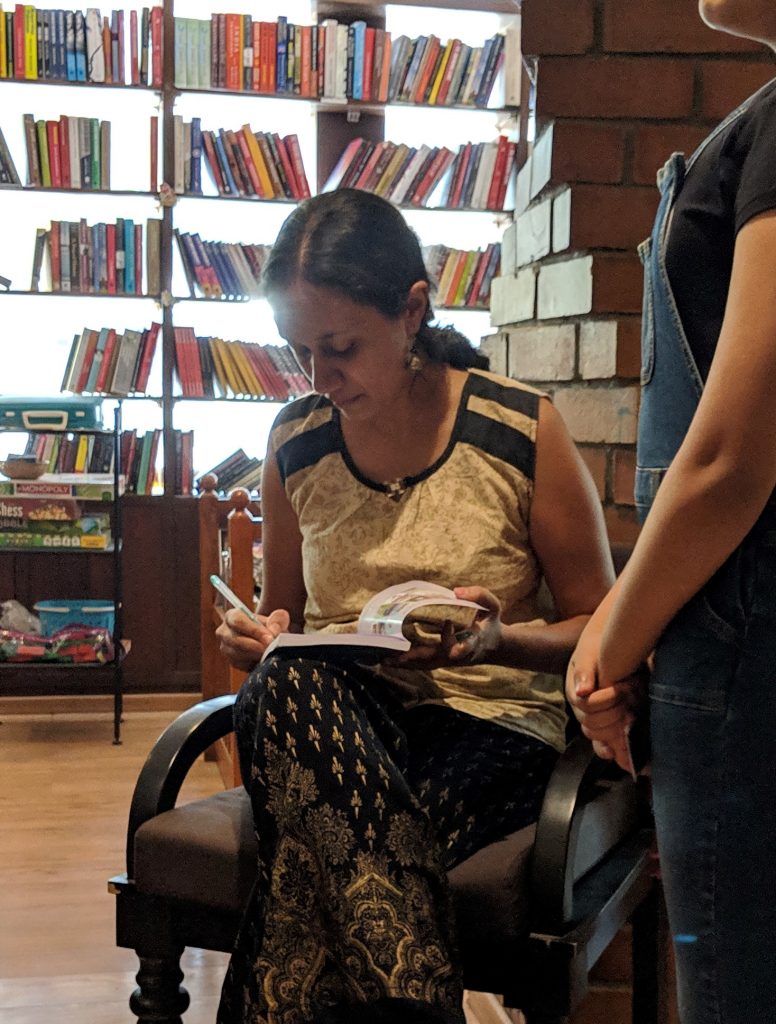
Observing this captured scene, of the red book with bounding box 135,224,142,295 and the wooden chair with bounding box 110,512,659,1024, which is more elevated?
the red book with bounding box 135,224,142,295

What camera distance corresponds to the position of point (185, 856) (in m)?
1.27

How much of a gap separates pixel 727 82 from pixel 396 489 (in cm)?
84

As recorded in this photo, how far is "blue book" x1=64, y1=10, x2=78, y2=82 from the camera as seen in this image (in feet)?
12.1

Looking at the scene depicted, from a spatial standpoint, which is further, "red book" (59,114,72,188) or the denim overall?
"red book" (59,114,72,188)

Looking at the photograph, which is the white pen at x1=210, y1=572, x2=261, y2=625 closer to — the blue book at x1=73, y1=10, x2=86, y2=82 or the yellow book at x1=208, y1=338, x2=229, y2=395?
the yellow book at x1=208, y1=338, x2=229, y2=395

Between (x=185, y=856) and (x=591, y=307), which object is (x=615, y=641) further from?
(x=591, y=307)

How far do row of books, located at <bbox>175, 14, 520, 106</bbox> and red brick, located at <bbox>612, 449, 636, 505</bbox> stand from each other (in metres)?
2.55

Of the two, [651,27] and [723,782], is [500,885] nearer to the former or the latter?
[723,782]

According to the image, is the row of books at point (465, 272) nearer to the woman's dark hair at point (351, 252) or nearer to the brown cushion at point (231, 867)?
the woman's dark hair at point (351, 252)

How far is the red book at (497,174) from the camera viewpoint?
3.97 metres

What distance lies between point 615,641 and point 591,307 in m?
0.92

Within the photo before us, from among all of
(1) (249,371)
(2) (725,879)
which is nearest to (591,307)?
(2) (725,879)

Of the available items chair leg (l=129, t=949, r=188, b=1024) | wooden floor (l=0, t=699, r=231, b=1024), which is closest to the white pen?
chair leg (l=129, t=949, r=188, b=1024)

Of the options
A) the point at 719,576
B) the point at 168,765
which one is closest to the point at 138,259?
the point at 168,765
